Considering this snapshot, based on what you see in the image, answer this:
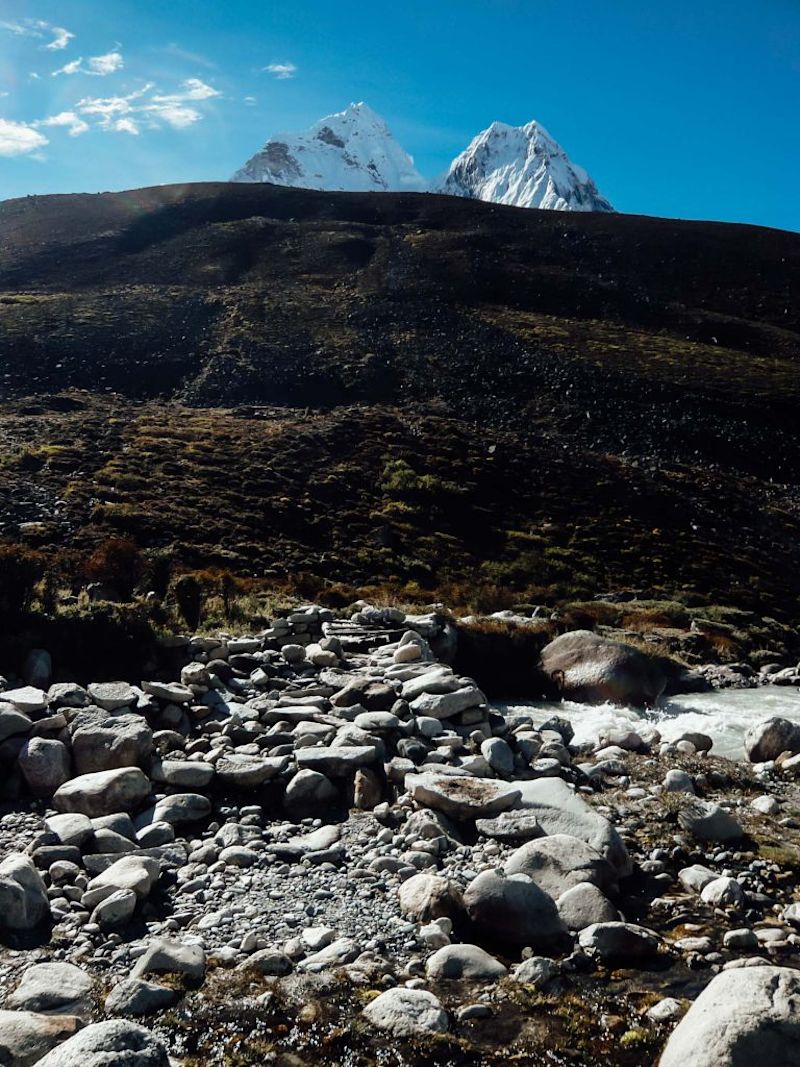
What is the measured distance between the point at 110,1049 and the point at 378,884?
9.37ft

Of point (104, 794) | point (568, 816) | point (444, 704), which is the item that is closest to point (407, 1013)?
point (568, 816)

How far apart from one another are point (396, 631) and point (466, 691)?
5.33 m

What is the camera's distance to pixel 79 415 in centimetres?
4838

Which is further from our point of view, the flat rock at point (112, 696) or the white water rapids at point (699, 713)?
the white water rapids at point (699, 713)

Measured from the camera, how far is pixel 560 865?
6.84m

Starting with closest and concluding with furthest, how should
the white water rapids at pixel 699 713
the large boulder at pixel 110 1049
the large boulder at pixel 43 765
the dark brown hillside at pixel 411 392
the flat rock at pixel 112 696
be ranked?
1. the large boulder at pixel 110 1049
2. the large boulder at pixel 43 765
3. the flat rock at pixel 112 696
4. the white water rapids at pixel 699 713
5. the dark brown hillside at pixel 411 392

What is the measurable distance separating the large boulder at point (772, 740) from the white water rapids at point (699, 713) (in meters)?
0.48

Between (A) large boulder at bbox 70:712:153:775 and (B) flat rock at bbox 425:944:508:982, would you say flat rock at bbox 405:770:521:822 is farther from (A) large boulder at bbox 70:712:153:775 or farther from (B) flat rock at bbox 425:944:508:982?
(A) large boulder at bbox 70:712:153:775

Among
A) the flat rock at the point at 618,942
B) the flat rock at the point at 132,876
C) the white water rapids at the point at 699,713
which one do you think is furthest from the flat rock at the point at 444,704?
the flat rock at the point at 618,942

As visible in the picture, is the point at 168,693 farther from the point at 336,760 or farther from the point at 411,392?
the point at 411,392

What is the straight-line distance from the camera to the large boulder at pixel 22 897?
20.0 ft

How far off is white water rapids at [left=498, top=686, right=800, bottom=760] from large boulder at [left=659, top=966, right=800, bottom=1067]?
290 inches

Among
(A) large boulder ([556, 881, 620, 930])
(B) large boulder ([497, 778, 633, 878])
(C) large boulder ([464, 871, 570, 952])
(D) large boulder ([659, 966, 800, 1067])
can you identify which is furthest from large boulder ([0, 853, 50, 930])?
(D) large boulder ([659, 966, 800, 1067])

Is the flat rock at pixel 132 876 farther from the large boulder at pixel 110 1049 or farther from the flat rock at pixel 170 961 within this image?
the large boulder at pixel 110 1049
